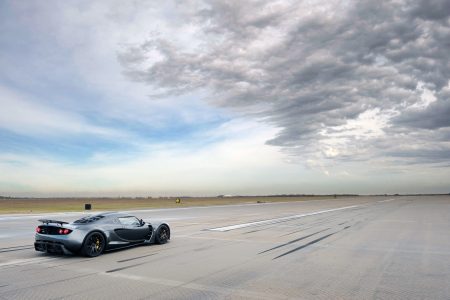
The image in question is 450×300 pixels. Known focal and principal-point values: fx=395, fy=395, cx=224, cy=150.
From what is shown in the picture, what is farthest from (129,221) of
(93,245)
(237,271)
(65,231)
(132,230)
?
(237,271)

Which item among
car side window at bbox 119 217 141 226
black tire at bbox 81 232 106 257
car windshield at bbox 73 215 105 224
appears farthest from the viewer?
car side window at bbox 119 217 141 226

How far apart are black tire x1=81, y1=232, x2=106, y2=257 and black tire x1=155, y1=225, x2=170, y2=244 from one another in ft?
7.62

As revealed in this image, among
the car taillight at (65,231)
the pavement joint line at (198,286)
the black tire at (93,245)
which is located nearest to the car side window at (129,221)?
the black tire at (93,245)

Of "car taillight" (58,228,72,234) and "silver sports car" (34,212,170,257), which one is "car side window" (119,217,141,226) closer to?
"silver sports car" (34,212,170,257)

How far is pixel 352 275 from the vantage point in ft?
27.2

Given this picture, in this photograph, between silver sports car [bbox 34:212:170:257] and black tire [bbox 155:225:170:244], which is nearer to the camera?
silver sports car [bbox 34:212:170:257]

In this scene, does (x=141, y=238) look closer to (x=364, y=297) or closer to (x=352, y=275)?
(x=352, y=275)

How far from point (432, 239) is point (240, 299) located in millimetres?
11275

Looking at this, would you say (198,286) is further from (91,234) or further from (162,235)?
(162,235)

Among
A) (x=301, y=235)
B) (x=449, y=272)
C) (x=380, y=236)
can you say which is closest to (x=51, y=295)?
(x=449, y=272)

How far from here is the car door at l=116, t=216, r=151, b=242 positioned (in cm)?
1160

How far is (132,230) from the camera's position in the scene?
11945 mm

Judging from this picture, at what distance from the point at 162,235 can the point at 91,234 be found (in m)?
3.05

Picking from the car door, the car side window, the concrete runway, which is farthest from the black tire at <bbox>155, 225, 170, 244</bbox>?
the car side window
